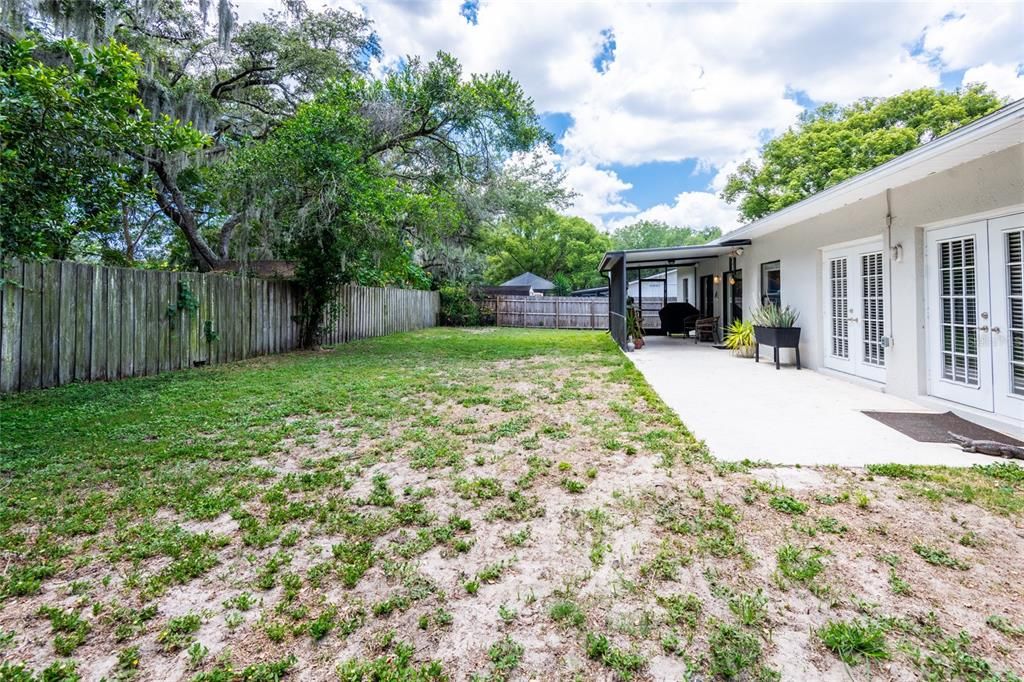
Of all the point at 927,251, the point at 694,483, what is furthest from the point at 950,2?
the point at 694,483

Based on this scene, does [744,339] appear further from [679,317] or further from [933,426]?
[933,426]

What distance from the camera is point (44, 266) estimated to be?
5.32 meters

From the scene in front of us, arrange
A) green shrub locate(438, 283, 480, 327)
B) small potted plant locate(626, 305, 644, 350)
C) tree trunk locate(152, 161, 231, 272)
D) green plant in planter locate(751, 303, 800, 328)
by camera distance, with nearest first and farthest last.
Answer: green plant in planter locate(751, 303, 800, 328)
tree trunk locate(152, 161, 231, 272)
small potted plant locate(626, 305, 644, 350)
green shrub locate(438, 283, 480, 327)

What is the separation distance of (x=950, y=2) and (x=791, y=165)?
18256mm

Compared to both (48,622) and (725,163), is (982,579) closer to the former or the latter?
(48,622)

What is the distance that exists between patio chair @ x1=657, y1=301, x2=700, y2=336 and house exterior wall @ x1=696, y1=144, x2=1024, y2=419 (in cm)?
536

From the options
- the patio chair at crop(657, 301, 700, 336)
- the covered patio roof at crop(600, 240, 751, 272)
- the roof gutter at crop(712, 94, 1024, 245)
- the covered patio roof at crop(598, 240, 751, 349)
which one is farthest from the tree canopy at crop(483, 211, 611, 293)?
the roof gutter at crop(712, 94, 1024, 245)

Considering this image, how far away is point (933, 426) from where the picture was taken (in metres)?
4.16

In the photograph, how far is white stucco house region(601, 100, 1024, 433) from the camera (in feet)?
12.9

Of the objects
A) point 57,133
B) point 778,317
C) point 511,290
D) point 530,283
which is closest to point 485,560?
point 57,133

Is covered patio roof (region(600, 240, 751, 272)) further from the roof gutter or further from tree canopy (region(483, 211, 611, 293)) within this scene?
tree canopy (region(483, 211, 611, 293))

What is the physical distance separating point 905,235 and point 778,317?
8.94ft

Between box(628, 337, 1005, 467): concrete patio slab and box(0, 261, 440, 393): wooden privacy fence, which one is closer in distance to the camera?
box(628, 337, 1005, 467): concrete patio slab

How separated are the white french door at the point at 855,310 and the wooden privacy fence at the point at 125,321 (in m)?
9.36
